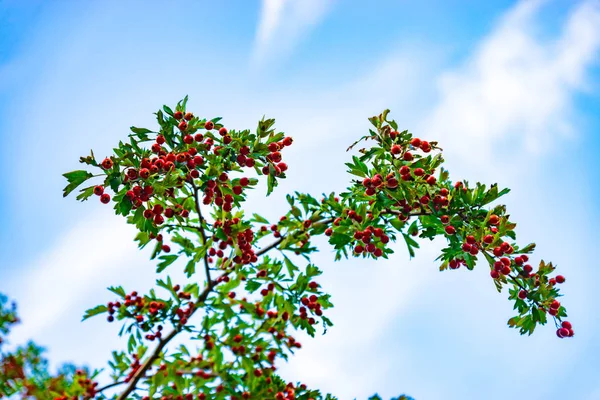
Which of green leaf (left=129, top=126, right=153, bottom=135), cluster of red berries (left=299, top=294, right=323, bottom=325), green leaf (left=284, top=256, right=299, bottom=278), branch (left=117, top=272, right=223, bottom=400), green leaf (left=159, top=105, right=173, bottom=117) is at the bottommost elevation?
branch (left=117, top=272, right=223, bottom=400)

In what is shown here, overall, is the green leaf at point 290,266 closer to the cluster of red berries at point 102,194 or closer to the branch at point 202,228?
the branch at point 202,228

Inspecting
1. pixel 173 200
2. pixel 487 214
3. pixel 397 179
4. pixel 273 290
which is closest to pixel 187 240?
pixel 173 200

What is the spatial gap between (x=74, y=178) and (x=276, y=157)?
224cm

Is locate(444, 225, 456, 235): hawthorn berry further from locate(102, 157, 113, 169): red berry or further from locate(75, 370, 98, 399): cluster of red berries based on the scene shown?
locate(75, 370, 98, 399): cluster of red berries

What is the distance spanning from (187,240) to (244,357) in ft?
5.24

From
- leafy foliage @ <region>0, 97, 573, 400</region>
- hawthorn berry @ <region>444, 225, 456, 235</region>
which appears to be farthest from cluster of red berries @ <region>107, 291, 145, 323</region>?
hawthorn berry @ <region>444, 225, 456, 235</region>

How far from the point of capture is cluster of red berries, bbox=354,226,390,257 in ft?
18.5

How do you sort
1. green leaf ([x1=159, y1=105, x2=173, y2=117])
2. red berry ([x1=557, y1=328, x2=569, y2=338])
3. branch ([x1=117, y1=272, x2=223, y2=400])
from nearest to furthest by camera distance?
branch ([x1=117, y1=272, x2=223, y2=400])
red berry ([x1=557, y1=328, x2=569, y2=338])
green leaf ([x1=159, y1=105, x2=173, y2=117])

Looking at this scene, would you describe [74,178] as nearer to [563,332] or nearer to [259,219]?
[259,219]

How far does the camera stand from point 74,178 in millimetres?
5664

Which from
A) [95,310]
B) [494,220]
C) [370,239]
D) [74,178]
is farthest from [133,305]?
[494,220]

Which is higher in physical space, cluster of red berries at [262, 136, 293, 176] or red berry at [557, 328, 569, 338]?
cluster of red berries at [262, 136, 293, 176]

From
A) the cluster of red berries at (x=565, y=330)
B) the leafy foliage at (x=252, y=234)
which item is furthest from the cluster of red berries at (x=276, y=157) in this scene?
the cluster of red berries at (x=565, y=330)

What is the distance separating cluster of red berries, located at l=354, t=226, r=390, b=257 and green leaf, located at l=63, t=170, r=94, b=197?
9.96ft
